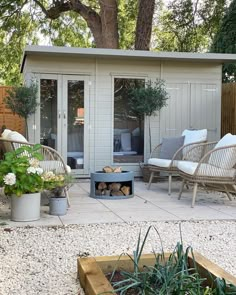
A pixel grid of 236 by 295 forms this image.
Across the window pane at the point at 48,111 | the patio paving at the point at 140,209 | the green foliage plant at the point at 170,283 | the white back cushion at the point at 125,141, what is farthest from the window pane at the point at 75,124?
the green foliage plant at the point at 170,283

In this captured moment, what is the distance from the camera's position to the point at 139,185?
686 centimetres

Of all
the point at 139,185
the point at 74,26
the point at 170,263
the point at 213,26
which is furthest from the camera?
the point at 74,26

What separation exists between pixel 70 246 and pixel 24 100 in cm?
395

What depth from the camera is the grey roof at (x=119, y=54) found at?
21.7 ft

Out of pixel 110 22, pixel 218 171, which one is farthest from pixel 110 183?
pixel 110 22

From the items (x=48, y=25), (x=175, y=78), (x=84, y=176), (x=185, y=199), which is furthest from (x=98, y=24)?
(x=185, y=199)

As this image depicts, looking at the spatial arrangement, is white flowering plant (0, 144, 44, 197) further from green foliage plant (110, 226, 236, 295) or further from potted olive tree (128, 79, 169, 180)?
potted olive tree (128, 79, 169, 180)

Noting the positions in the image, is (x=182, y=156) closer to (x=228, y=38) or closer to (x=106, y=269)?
(x=106, y=269)

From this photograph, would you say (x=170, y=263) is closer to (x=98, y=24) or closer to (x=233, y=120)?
(x=233, y=120)

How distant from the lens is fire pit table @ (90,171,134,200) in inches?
216

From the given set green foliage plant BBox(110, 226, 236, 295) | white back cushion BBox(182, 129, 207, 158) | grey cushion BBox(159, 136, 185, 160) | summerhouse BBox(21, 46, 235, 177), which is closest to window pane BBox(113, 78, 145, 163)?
summerhouse BBox(21, 46, 235, 177)

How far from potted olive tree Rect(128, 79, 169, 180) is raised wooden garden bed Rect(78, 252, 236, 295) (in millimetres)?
4881

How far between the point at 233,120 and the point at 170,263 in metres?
6.67

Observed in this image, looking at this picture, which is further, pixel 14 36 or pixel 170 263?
pixel 14 36
